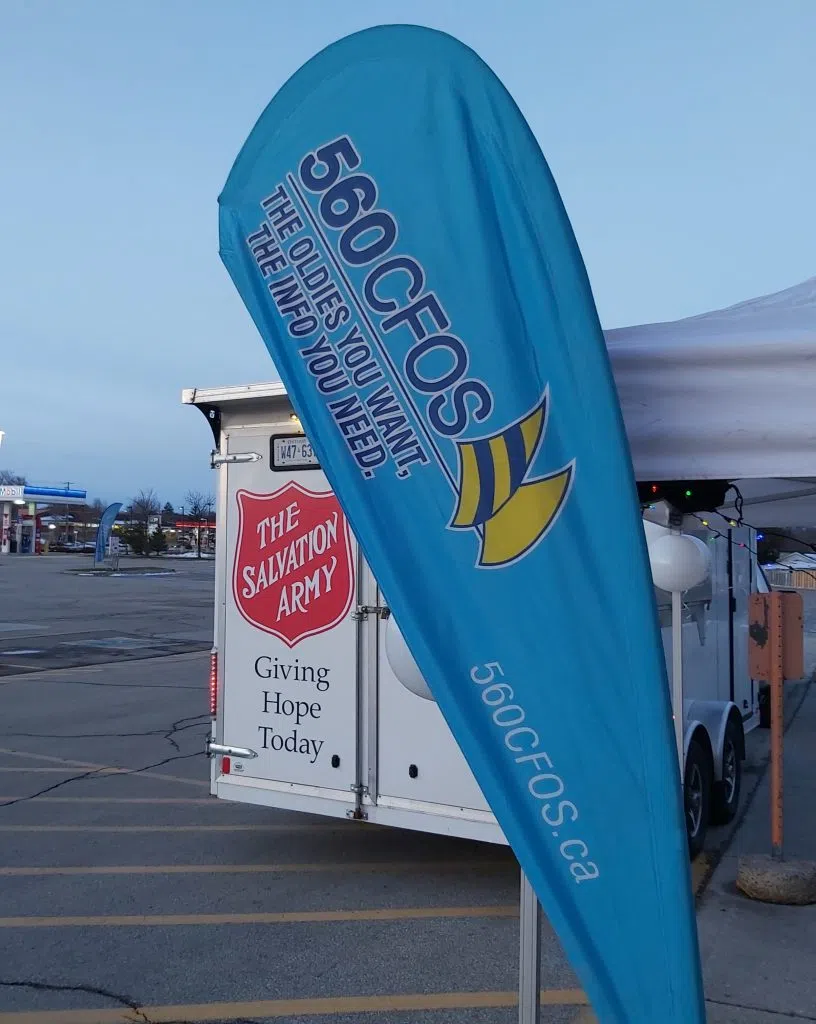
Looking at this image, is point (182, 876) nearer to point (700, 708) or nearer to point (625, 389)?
point (700, 708)

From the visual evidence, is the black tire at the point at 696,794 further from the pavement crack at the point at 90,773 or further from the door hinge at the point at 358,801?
the pavement crack at the point at 90,773

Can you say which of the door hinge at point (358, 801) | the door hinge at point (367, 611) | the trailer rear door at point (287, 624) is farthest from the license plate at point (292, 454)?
the door hinge at point (358, 801)

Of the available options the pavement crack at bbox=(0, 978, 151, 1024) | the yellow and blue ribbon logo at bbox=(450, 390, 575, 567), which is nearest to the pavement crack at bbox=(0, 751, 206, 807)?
the pavement crack at bbox=(0, 978, 151, 1024)

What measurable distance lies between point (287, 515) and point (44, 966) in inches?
99.5

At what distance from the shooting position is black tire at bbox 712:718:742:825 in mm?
6512

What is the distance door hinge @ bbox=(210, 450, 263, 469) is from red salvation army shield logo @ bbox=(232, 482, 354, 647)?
0.20 m

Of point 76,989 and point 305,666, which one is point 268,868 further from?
point 76,989

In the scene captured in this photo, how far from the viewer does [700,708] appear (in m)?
6.39

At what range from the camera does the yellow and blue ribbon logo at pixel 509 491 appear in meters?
2.04

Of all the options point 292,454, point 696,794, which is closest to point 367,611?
point 292,454

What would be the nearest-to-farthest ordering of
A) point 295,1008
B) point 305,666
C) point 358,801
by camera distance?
1. point 295,1008
2. point 358,801
3. point 305,666

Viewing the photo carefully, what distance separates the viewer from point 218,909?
4.97 meters

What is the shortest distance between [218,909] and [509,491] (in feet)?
12.5

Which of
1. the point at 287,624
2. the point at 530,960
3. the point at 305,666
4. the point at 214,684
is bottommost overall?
the point at 530,960
